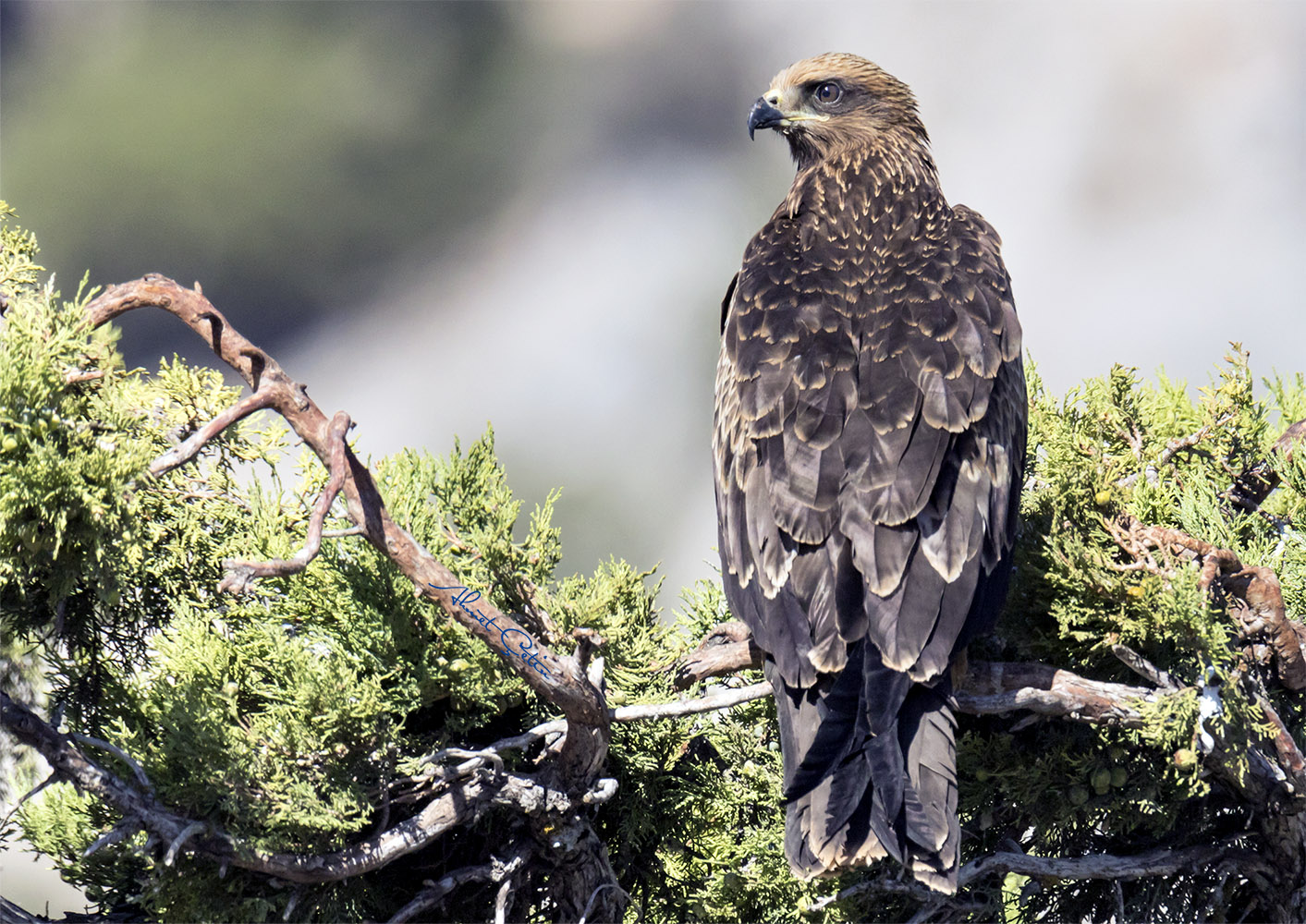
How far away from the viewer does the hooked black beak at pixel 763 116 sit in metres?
4.28

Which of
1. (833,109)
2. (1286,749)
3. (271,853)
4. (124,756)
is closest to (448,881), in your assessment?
(271,853)

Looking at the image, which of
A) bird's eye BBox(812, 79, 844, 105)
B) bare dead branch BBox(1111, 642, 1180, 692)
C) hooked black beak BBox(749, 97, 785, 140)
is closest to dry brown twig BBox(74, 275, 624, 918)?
bare dead branch BBox(1111, 642, 1180, 692)

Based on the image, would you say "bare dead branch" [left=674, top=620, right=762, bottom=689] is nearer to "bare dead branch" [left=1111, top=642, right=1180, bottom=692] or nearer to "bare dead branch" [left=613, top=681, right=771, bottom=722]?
"bare dead branch" [left=613, top=681, right=771, bottom=722]

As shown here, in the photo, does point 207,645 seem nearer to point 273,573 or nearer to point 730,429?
point 273,573

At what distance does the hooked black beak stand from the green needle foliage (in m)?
1.66

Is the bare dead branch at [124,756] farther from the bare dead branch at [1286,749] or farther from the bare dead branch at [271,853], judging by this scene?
the bare dead branch at [1286,749]

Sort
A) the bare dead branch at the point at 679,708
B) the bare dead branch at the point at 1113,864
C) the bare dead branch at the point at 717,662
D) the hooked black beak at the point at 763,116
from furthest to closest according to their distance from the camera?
1. the hooked black beak at the point at 763,116
2. the bare dead branch at the point at 717,662
3. the bare dead branch at the point at 1113,864
4. the bare dead branch at the point at 679,708

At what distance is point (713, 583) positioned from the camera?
3527 millimetres

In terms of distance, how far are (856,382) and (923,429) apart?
226 mm

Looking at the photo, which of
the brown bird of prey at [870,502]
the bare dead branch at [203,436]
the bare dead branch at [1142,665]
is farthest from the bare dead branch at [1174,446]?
the bare dead branch at [203,436]

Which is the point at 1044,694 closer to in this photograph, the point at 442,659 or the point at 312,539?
the point at 442,659

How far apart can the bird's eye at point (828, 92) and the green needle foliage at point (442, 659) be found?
5.55 feet

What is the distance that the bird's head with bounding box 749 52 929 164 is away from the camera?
4.32 m

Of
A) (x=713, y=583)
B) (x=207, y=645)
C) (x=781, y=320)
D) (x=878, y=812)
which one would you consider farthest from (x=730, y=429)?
(x=207, y=645)
